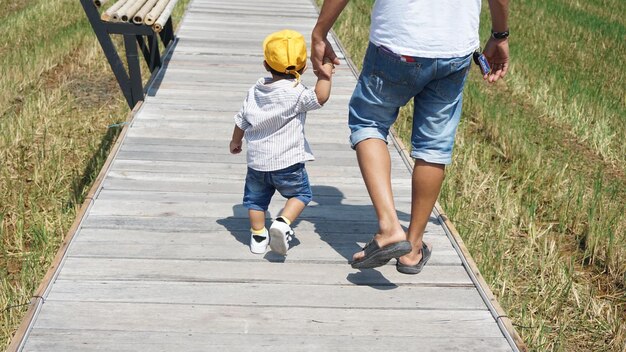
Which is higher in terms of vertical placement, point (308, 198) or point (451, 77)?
point (451, 77)

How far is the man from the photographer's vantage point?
301 cm

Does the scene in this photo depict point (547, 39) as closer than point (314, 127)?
No

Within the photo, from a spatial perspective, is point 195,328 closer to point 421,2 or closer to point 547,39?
point 421,2

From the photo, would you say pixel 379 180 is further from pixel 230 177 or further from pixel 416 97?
pixel 230 177

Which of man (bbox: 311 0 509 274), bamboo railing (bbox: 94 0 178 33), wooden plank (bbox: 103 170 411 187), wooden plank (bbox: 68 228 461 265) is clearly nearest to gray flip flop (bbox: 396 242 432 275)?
man (bbox: 311 0 509 274)

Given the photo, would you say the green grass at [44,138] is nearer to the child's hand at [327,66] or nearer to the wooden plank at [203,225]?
the wooden plank at [203,225]

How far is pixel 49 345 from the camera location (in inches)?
112

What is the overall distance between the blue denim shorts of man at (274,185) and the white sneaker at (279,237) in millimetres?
213

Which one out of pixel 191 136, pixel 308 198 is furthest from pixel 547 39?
pixel 308 198

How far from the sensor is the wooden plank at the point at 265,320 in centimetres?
298

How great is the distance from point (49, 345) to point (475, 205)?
120 inches

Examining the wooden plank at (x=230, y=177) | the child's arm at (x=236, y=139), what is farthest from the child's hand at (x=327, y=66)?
the wooden plank at (x=230, y=177)

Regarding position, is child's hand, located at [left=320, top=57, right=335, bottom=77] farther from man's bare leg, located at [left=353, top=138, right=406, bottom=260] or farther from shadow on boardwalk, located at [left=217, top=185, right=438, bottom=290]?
shadow on boardwalk, located at [left=217, top=185, right=438, bottom=290]

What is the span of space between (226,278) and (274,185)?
0.48 metres
